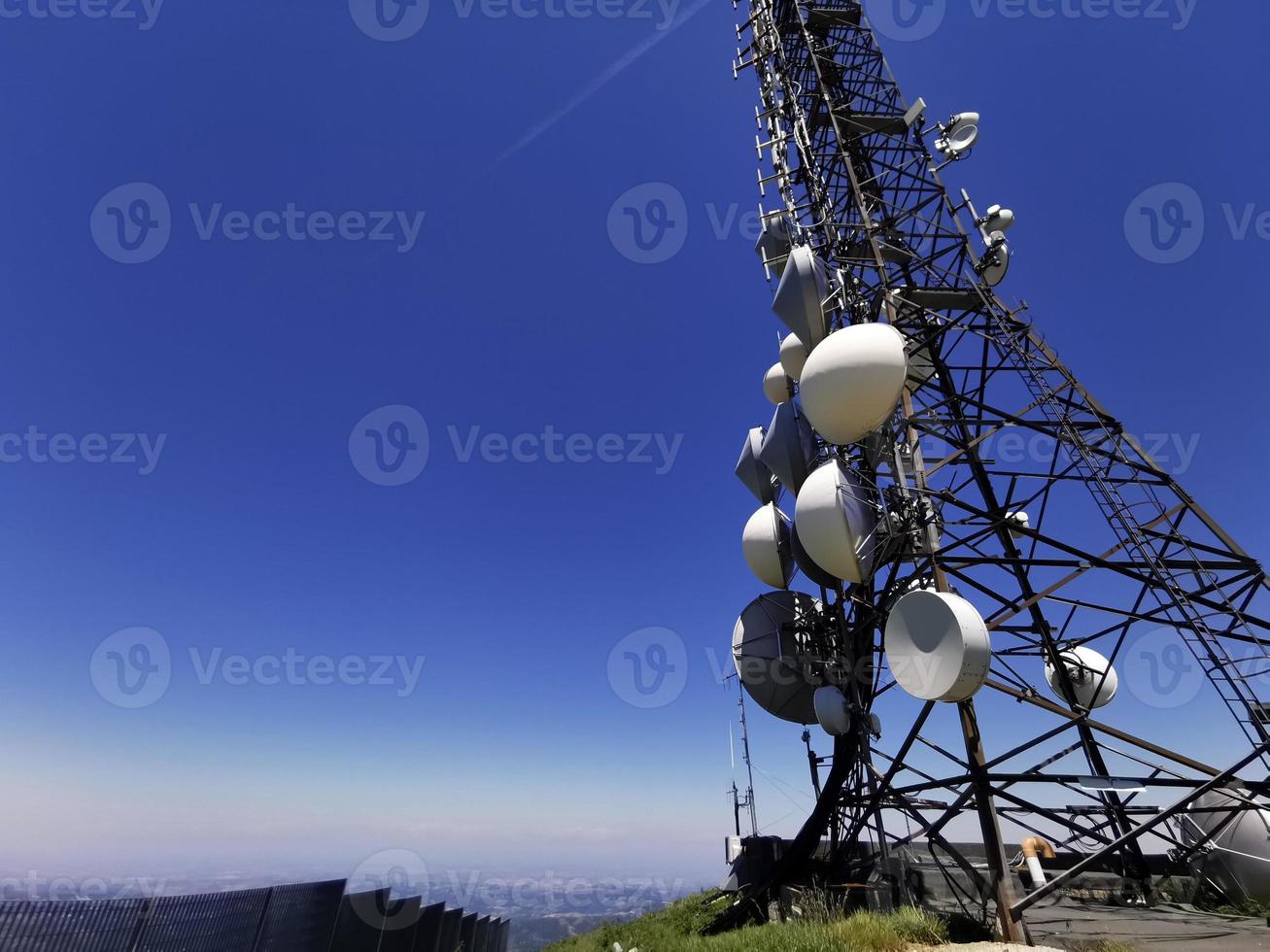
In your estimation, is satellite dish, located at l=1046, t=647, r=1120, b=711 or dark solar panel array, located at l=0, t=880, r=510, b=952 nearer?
dark solar panel array, located at l=0, t=880, r=510, b=952

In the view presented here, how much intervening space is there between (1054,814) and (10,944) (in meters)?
15.8

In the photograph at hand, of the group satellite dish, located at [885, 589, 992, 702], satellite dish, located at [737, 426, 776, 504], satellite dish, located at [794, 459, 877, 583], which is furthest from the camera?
satellite dish, located at [737, 426, 776, 504]

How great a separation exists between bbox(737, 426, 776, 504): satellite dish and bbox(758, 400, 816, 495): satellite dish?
1856mm

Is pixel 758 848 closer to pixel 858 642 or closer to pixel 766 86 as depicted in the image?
pixel 858 642

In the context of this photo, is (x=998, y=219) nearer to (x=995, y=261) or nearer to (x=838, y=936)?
(x=995, y=261)

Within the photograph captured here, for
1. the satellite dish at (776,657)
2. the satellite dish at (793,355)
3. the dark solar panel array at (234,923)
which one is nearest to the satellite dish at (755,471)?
the satellite dish at (793,355)

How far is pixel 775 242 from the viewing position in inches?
709

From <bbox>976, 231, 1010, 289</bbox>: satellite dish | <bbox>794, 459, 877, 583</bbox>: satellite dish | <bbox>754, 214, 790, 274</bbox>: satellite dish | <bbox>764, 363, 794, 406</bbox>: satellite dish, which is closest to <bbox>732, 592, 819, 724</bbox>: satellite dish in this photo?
<bbox>794, 459, 877, 583</bbox>: satellite dish

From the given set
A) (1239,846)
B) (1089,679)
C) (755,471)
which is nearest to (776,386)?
(755,471)

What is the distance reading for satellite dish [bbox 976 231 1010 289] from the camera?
570 inches

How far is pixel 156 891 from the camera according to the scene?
9789mm

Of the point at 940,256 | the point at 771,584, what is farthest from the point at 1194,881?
the point at 940,256

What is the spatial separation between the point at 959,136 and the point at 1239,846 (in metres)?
16.6

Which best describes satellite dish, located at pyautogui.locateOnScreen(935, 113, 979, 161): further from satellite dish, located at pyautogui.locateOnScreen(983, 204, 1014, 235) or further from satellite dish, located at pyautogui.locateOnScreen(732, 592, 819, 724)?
satellite dish, located at pyautogui.locateOnScreen(732, 592, 819, 724)
